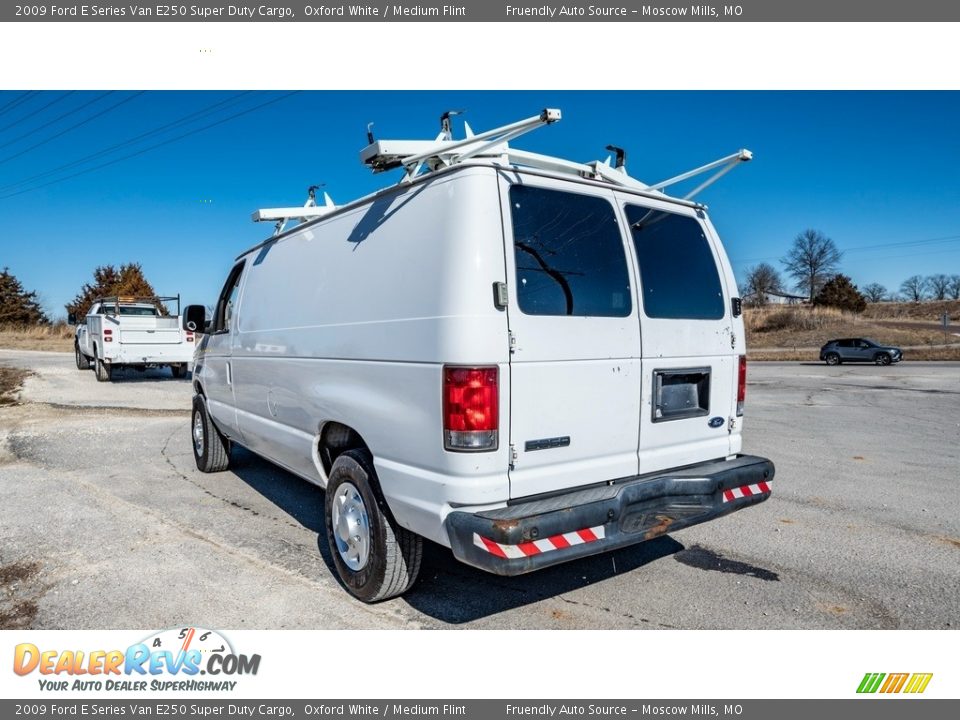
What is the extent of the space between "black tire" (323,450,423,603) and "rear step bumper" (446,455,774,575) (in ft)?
2.01

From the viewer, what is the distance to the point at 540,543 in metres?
2.95

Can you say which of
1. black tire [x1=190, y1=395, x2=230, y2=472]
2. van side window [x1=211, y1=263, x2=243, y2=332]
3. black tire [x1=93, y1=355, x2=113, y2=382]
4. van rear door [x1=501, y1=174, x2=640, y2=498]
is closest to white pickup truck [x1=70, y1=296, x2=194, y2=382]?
black tire [x1=93, y1=355, x2=113, y2=382]

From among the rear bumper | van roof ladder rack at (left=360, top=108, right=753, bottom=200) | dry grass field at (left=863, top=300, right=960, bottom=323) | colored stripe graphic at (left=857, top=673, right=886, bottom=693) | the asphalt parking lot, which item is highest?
dry grass field at (left=863, top=300, right=960, bottom=323)

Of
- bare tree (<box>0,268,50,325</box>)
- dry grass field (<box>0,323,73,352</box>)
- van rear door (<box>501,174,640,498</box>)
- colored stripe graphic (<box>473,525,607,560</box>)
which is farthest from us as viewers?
bare tree (<box>0,268,50,325</box>)

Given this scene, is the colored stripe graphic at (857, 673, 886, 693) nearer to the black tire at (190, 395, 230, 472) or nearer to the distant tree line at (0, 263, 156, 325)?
the black tire at (190, 395, 230, 472)

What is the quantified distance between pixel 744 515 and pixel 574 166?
3.25 meters

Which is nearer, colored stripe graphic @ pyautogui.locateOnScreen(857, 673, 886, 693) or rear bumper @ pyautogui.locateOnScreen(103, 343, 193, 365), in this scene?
colored stripe graphic @ pyautogui.locateOnScreen(857, 673, 886, 693)

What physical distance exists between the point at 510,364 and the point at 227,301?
4.17 metres

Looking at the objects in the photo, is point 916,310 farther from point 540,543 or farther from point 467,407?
point 467,407

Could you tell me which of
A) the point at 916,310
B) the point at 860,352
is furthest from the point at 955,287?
the point at 860,352

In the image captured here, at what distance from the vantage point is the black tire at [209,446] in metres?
6.73

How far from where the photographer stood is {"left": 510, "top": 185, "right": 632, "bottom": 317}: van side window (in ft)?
10.6

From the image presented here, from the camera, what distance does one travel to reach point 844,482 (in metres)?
6.30

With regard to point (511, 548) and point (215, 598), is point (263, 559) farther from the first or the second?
point (511, 548)
